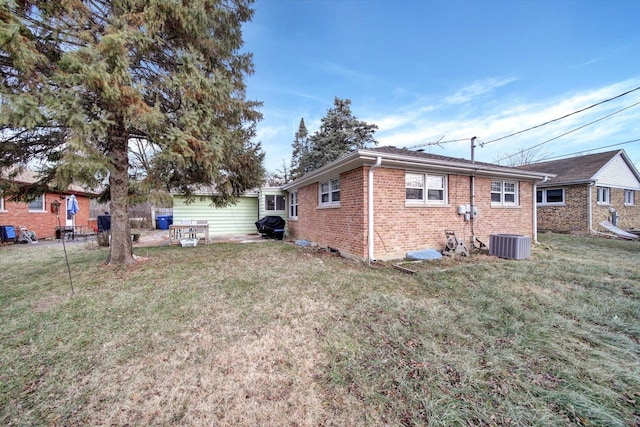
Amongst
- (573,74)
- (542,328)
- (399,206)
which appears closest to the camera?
(542,328)

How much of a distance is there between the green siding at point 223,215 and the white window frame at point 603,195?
67.0 ft

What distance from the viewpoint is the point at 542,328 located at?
10.6 ft

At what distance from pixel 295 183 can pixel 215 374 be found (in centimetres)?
935

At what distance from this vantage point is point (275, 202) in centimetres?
1501

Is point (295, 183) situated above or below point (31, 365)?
above

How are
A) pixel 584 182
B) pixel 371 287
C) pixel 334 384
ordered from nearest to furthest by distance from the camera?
pixel 334 384 → pixel 371 287 → pixel 584 182

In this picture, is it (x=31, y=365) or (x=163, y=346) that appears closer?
(x=31, y=365)

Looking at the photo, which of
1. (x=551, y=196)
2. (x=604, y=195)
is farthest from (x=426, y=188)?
(x=604, y=195)

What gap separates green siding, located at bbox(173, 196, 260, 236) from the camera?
14.5 m

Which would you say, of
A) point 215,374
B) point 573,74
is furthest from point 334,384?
point 573,74

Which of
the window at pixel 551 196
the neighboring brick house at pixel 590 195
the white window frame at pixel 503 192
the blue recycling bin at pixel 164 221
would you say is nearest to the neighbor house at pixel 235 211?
the blue recycling bin at pixel 164 221

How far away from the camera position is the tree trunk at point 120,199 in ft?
20.3

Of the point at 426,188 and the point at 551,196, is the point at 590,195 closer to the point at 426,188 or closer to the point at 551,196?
the point at 551,196

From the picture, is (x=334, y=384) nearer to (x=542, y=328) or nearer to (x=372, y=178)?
(x=542, y=328)
